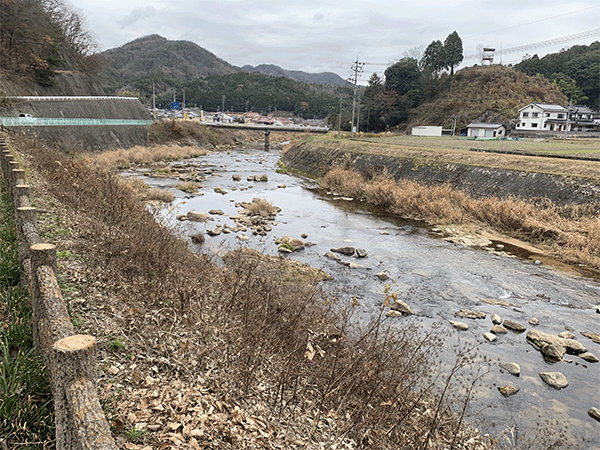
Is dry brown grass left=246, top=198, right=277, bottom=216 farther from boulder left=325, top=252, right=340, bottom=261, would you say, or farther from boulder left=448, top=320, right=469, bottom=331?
boulder left=448, top=320, right=469, bottom=331

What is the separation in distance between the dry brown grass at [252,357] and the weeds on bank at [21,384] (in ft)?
2.06

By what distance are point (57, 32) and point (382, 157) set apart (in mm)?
50668

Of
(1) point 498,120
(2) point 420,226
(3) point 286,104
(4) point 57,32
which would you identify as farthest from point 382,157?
(3) point 286,104

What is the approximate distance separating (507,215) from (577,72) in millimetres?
82962

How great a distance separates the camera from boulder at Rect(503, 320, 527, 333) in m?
10.7

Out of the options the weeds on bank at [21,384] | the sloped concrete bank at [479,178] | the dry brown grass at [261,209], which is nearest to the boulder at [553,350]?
the weeds on bank at [21,384]

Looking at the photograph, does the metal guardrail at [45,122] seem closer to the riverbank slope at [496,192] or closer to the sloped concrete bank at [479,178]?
the sloped concrete bank at [479,178]

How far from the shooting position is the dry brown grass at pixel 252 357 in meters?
4.89

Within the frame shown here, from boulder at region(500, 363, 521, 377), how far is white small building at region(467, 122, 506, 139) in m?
59.8

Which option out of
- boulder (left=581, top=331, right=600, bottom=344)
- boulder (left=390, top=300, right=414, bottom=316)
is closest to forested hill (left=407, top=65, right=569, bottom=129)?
boulder (left=581, top=331, right=600, bottom=344)

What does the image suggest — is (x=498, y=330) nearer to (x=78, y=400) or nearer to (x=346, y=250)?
(x=346, y=250)

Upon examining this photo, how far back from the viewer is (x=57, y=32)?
55.0m

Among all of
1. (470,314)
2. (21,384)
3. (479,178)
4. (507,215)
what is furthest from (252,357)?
(479,178)

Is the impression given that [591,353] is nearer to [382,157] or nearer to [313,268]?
[313,268]
